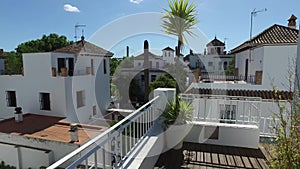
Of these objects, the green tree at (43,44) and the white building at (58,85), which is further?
the green tree at (43,44)

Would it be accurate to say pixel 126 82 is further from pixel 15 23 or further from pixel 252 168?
pixel 252 168

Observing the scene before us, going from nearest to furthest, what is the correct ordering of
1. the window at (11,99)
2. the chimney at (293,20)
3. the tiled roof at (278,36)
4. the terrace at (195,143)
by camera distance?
the terrace at (195,143), the tiled roof at (278,36), the chimney at (293,20), the window at (11,99)

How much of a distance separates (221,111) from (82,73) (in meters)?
12.0

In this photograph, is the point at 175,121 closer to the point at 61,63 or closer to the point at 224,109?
the point at 224,109

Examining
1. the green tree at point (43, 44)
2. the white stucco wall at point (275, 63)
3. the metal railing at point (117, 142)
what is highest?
the green tree at point (43, 44)

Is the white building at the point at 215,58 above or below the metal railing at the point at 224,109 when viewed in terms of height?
above

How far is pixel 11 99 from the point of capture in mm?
13852

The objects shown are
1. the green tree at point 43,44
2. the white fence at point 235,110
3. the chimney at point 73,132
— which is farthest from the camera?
the green tree at point 43,44

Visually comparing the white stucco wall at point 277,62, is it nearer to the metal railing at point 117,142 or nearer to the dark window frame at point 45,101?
the metal railing at point 117,142

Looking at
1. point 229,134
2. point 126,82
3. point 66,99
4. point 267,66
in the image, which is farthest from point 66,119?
point 267,66

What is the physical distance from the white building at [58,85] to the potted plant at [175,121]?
10.3 m

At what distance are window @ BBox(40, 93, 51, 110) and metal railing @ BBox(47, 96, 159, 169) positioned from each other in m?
11.1

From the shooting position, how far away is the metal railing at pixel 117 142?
164 centimetres

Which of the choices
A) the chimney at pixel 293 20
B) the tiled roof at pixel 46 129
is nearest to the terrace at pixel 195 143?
the tiled roof at pixel 46 129
